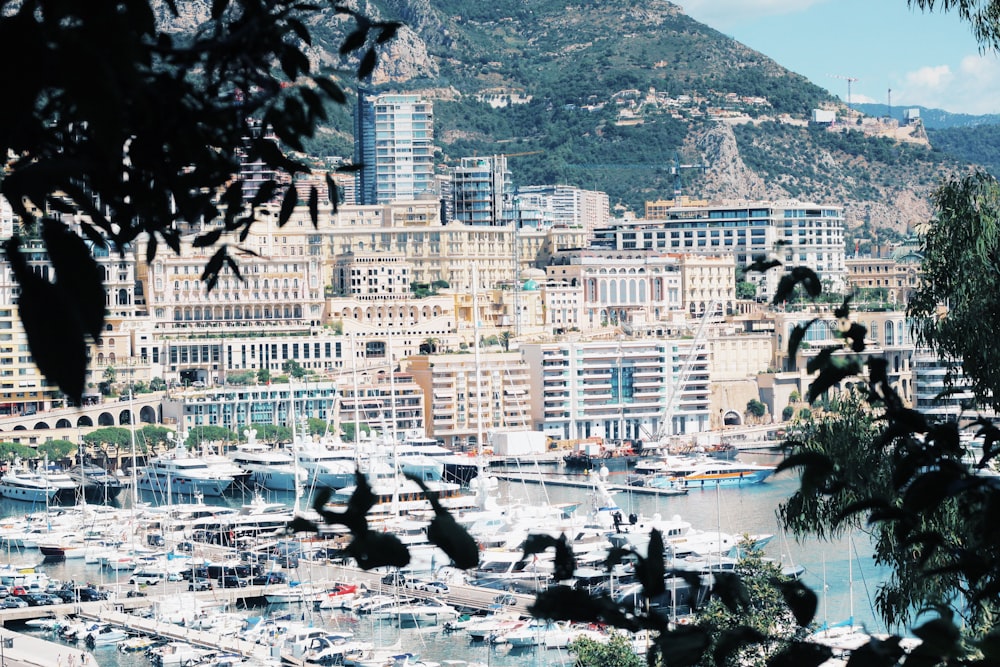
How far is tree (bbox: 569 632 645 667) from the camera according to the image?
888 cm

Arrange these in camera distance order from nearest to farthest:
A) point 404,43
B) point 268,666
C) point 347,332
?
1. point 268,666
2. point 347,332
3. point 404,43

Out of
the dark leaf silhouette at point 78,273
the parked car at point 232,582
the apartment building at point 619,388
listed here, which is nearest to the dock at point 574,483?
the apartment building at point 619,388

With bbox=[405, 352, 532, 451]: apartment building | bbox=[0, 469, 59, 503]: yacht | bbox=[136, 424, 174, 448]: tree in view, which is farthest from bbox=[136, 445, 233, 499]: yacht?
bbox=[405, 352, 532, 451]: apartment building

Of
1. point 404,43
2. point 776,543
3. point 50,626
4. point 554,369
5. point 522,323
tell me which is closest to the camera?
point 50,626

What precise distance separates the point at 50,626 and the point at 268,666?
2997 mm

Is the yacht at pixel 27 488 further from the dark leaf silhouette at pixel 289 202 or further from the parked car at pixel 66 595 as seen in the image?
the dark leaf silhouette at pixel 289 202

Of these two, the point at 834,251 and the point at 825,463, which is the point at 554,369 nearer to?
the point at 834,251

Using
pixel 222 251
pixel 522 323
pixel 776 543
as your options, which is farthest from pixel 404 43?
pixel 222 251

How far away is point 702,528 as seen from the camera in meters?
19.4

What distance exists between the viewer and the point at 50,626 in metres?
14.0

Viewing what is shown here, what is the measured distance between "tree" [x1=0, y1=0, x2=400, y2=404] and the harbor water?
9.11m

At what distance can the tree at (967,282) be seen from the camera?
10.2 feet

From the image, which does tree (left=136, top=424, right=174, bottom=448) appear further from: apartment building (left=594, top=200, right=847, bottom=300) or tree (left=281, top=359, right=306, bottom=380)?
apartment building (left=594, top=200, right=847, bottom=300)

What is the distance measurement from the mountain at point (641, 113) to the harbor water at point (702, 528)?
28.4m
